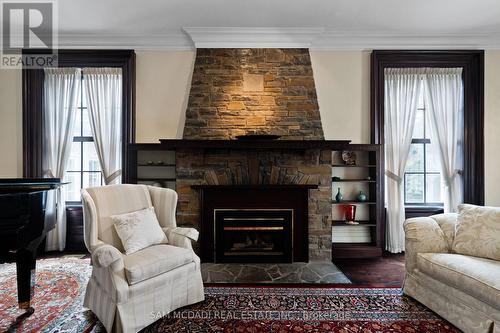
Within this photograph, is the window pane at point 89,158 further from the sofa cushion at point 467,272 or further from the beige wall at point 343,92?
the sofa cushion at point 467,272

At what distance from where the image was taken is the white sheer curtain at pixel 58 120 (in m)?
4.25

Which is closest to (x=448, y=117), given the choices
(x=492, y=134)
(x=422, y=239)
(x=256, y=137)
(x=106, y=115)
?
(x=492, y=134)

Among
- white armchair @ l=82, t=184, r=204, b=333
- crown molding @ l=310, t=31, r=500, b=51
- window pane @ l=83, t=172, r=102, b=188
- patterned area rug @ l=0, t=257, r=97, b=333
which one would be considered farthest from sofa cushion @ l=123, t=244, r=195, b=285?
crown molding @ l=310, t=31, r=500, b=51

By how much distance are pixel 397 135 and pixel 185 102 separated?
3.05m

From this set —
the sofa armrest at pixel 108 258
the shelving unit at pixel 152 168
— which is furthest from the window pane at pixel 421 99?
the sofa armrest at pixel 108 258

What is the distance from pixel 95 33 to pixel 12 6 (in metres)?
0.90

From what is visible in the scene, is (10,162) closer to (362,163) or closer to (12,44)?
(12,44)

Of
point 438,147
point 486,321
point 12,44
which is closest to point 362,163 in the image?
point 438,147

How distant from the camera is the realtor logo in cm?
363

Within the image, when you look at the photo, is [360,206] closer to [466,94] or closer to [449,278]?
[449,278]

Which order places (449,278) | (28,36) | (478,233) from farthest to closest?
(28,36) < (478,233) < (449,278)

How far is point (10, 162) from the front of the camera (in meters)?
4.25

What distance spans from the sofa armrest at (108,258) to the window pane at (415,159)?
404 cm

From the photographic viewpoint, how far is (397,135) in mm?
4238
